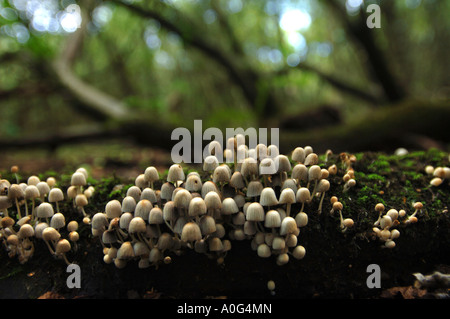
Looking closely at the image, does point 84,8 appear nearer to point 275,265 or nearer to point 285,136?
point 285,136

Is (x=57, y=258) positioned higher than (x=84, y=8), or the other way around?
(x=84, y=8)

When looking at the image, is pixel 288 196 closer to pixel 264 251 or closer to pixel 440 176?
pixel 264 251

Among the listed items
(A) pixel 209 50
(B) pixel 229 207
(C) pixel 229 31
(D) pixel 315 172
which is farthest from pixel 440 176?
(C) pixel 229 31

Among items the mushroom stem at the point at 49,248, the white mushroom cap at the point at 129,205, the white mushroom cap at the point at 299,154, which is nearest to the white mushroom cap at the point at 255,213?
the white mushroom cap at the point at 299,154

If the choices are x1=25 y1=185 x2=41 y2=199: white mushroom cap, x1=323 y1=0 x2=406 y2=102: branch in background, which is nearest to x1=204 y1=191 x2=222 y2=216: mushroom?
x1=25 y1=185 x2=41 y2=199: white mushroom cap

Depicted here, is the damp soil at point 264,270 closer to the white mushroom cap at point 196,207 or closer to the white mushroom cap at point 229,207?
the white mushroom cap at point 229,207

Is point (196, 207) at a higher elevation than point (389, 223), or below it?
higher

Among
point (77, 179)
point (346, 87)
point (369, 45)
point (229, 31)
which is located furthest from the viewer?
point (229, 31)
